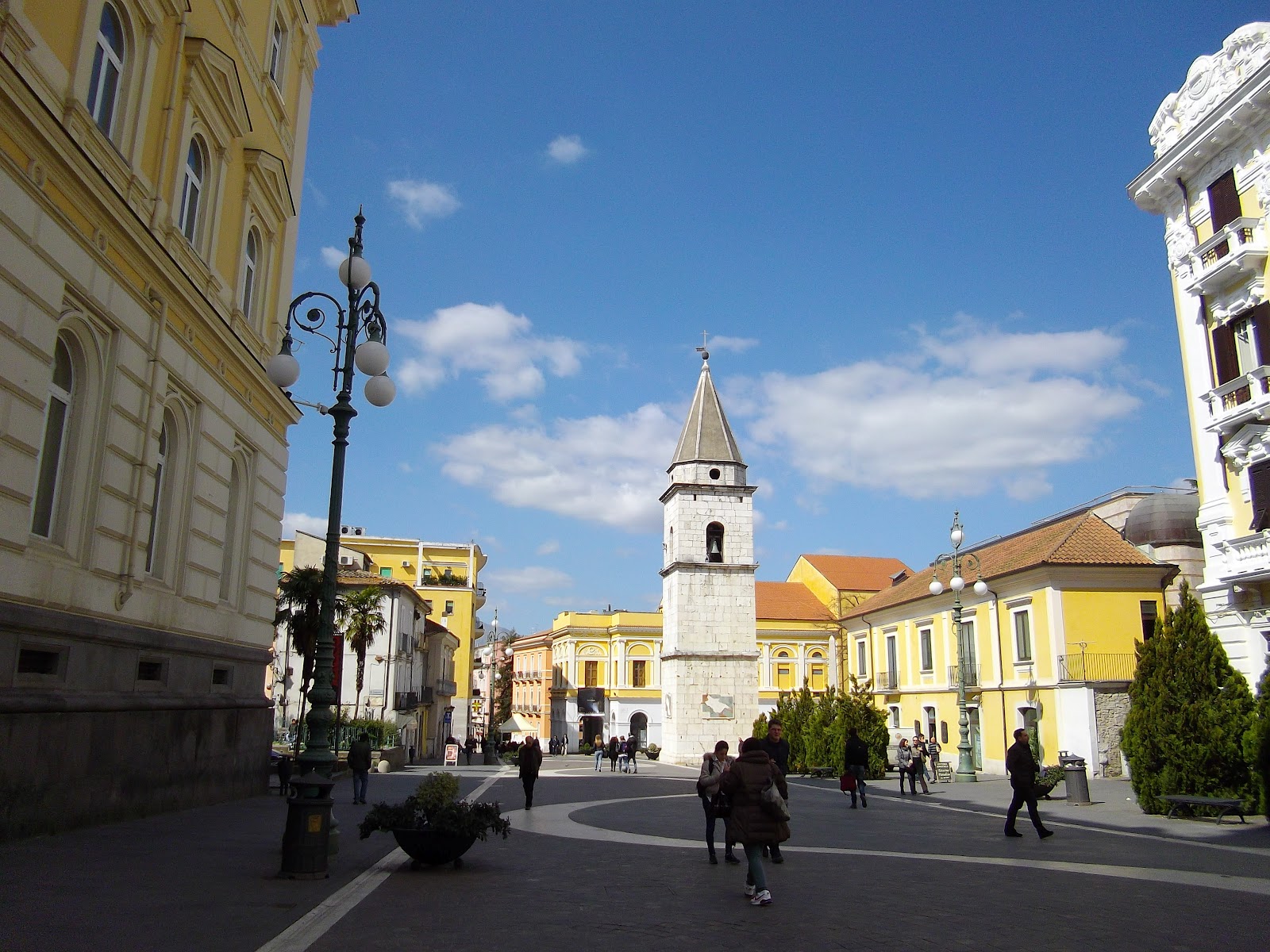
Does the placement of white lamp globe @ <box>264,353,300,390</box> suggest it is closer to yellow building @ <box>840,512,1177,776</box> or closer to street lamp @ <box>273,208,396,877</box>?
street lamp @ <box>273,208,396,877</box>

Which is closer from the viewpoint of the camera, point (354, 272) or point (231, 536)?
point (354, 272)

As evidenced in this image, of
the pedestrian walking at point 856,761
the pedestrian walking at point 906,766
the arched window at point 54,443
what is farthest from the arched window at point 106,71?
the pedestrian walking at point 906,766

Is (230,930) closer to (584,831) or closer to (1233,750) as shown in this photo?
(584,831)

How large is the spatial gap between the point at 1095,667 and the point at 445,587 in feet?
151

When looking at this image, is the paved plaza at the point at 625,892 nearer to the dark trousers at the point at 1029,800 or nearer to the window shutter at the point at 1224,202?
the dark trousers at the point at 1029,800

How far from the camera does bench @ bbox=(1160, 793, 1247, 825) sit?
54.3ft

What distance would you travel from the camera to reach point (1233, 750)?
17.7 m

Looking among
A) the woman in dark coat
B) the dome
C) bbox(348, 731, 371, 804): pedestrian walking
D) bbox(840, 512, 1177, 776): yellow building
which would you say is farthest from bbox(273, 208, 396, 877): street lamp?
the dome

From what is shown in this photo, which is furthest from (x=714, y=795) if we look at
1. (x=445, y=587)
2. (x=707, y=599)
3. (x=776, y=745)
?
(x=445, y=587)

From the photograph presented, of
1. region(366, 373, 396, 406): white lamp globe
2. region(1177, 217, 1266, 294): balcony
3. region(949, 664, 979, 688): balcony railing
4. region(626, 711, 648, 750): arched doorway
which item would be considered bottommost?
region(626, 711, 648, 750): arched doorway

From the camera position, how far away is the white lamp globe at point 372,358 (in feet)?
35.7

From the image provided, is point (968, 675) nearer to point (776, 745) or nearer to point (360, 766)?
point (776, 745)

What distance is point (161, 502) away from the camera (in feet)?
49.2

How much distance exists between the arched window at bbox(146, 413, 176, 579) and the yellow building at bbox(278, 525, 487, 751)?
46.9m
